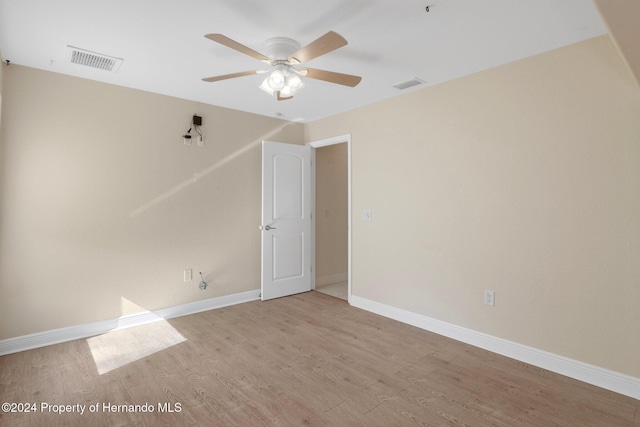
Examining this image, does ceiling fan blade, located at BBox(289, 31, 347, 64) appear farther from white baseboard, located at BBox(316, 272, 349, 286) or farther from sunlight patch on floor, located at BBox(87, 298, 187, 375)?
white baseboard, located at BBox(316, 272, 349, 286)

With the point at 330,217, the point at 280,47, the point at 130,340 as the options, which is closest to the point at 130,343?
the point at 130,340

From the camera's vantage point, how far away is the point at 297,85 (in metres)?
2.40

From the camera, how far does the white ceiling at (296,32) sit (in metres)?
1.99

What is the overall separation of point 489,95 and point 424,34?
992 millimetres

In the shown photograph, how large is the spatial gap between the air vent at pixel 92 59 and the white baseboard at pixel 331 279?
3661 millimetres

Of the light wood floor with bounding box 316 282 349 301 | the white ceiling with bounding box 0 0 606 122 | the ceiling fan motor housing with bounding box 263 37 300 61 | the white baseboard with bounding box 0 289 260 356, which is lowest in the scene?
the light wood floor with bounding box 316 282 349 301

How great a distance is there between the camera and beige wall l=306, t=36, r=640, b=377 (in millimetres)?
2277

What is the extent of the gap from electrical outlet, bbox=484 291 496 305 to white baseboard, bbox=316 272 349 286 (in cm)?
265

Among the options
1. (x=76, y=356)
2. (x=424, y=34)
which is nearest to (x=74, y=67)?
(x=76, y=356)

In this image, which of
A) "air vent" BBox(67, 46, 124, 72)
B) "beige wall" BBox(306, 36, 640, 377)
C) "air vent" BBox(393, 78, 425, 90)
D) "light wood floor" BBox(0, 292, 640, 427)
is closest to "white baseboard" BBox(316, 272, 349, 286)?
"beige wall" BBox(306, 36, 640, 377)

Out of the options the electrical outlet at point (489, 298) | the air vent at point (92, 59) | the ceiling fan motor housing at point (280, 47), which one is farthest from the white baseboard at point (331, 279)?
the air vent at point (92, 59)

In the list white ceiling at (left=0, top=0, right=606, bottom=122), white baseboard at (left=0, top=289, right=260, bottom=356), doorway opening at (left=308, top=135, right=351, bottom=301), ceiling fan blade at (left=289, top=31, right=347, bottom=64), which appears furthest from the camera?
doorway opening at (left=308, top=135, right=351, bottom=301)

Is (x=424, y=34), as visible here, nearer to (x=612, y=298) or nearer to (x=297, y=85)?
(x=297, y=85)

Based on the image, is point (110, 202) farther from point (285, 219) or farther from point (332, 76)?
point (332, 76)
